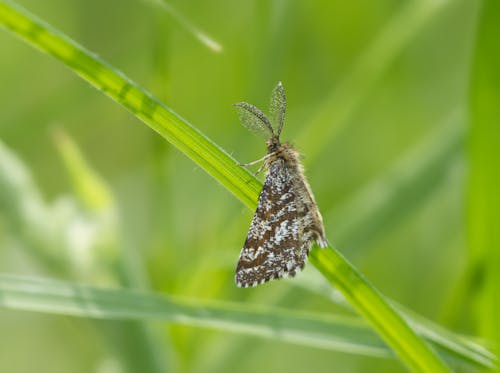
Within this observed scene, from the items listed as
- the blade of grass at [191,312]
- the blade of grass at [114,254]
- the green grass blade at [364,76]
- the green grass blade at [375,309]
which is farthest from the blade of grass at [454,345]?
the green grass blade at [364,76]

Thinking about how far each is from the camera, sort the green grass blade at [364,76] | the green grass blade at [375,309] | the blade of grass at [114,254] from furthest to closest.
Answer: the green grass blade at [364,76], the blade of grass at [114,254], the green grass blade at [375,309]

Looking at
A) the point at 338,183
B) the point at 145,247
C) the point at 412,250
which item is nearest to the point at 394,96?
the point at 338,183

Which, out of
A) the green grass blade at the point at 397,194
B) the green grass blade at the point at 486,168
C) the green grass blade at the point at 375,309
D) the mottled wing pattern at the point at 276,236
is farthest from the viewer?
the green grass blade at the point at 397,194

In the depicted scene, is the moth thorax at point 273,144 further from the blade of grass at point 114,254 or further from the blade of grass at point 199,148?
the blade of grass at point 114,254

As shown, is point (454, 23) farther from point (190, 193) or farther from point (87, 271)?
point (87, 271)

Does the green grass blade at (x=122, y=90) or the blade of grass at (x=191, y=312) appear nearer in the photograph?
the green grass blade at (x=122, y=90)

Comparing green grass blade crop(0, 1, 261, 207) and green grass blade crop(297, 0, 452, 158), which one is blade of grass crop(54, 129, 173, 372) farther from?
green grass blade crop(297, 0, 452, 158)

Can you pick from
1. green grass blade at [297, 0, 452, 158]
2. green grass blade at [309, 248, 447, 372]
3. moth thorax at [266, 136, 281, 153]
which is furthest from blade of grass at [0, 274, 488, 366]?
green grass blade at [297, 0, 452, 158]
